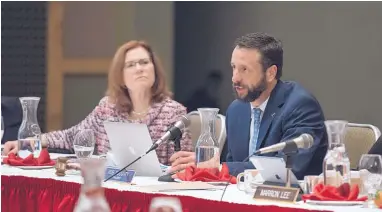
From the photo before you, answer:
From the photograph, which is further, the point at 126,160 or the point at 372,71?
the point at 372,71

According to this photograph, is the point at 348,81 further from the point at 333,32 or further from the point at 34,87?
the point at 34,87

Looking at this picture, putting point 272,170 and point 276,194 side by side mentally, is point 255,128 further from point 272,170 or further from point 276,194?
point 276,194

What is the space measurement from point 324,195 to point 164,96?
181cm

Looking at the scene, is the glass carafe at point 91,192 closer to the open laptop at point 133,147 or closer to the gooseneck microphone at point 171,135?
the gooseneck microphone at point 171,135

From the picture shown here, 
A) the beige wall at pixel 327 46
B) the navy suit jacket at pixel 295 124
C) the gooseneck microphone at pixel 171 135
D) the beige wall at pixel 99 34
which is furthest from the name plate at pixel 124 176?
the beige wall at pixel 99 34

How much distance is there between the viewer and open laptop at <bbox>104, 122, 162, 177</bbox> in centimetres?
319

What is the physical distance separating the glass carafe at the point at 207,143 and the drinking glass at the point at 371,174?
0.65 meters

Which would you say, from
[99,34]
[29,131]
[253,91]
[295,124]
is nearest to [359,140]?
[295,124]

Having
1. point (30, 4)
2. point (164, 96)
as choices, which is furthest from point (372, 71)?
point (30, 4)

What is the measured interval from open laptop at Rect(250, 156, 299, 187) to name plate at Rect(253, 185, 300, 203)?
0.28 ft

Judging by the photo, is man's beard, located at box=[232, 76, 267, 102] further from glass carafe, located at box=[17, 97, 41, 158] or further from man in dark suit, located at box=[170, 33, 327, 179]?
glass carafe, located at box=[17, 97, 41, 158]

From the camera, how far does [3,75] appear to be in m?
6.36

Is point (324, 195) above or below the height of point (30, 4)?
below

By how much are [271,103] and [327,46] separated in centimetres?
179
